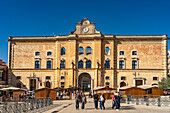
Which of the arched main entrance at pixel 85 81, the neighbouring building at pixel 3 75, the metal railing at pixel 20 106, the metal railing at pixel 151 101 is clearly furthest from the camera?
the arched main entrance at pixel 85 81

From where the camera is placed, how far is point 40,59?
56.2m

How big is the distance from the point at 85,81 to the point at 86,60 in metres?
4.94

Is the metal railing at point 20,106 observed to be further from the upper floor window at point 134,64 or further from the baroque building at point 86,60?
the upper floor window at point 134,64

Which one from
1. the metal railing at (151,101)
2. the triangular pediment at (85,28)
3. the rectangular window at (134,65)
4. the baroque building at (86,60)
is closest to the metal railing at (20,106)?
the metal railing at (151,101)

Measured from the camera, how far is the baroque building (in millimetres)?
54344

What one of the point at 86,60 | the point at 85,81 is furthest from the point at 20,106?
the point at 85,81

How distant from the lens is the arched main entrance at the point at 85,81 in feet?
183

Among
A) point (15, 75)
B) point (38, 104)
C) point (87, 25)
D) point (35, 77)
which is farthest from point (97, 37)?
point (38, 104)

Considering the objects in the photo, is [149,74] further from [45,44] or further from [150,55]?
[45,44]

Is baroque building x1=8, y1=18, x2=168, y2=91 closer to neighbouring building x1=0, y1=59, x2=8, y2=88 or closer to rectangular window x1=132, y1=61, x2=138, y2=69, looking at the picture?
rectangular window x1=132, y1=61, x2=138, y2=69

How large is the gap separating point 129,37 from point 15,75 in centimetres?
2689

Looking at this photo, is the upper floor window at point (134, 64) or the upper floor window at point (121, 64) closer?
the upper floor window at point (134, 64)

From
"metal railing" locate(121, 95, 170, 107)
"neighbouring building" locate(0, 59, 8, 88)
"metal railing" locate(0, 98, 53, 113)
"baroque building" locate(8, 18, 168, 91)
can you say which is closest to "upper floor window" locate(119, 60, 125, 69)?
"baroque building" locate(8, 18, 168, 91)

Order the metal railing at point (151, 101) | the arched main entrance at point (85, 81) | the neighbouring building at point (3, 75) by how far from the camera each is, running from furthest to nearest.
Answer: the arched main entrance at point (85, 81)
the neighbouring building at point (3, 75)
the metal railing at point (151, 101)
